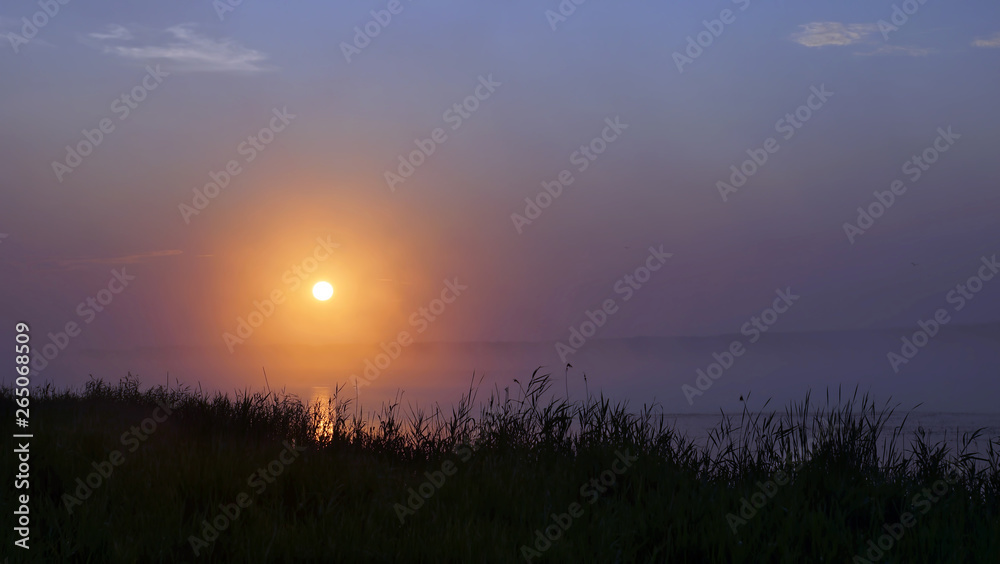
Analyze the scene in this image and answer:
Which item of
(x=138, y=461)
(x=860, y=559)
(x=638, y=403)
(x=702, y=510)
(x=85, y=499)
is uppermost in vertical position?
(x=638, y=403)

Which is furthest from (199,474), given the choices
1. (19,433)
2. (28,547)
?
(19,433)

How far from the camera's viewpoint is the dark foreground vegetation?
4.79 meters

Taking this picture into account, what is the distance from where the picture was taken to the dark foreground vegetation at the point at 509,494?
4785mm

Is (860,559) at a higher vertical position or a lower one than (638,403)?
lower

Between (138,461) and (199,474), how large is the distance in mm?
864

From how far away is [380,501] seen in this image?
5664 millimetres

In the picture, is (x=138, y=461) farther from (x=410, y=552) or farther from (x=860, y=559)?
(x=860, y=559)

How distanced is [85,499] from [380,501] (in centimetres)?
226

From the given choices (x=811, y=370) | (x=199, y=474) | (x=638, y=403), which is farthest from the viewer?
(x=811, y=370)

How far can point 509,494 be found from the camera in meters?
5.80

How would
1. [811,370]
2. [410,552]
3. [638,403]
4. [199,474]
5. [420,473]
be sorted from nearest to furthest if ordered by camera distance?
1. [410,552]
2. [199,474]
3. [420,473]
4. [638,403]
5. [811,370]

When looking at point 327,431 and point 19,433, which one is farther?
point 327,431

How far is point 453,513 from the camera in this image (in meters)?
5.39

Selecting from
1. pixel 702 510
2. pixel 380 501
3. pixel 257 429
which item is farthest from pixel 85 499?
pixel 702 510
